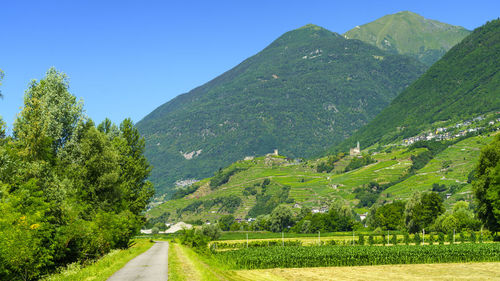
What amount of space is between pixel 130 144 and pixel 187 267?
155ft

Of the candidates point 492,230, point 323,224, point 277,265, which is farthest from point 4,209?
point 323,224

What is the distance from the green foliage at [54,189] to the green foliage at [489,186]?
187ft

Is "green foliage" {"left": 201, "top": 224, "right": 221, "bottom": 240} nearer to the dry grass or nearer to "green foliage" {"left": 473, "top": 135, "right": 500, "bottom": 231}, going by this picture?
"green foliage" {"left": 473, "top": 135, "right": 500, "bottom": 231}

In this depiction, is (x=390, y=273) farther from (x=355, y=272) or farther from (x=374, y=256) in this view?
(x=374, y=256)

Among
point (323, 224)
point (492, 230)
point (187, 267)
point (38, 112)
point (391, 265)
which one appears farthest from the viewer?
point (323, 224)

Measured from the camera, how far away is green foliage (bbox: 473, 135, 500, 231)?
256ft

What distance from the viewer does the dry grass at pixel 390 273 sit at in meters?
41.6

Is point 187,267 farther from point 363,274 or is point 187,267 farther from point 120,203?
point 120,203

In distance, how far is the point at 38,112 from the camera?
49438 millimetres

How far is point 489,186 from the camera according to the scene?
80.1 meters

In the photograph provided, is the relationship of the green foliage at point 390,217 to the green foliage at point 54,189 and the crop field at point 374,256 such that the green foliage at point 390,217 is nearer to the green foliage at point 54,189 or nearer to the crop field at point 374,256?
the crop field at point 374,256

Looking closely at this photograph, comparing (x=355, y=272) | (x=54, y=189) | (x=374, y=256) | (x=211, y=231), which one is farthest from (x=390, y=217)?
(x=54, y=189)

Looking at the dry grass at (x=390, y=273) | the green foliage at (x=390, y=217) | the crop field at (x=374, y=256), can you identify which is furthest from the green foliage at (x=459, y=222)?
the dry grass at (x=390, y=273)

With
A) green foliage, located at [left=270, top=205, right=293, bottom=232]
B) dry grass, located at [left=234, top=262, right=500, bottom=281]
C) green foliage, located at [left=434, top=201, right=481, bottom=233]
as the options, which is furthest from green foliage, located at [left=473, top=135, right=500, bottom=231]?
green foliage, located at [left=270, top=205, right=293, bottom=232]
